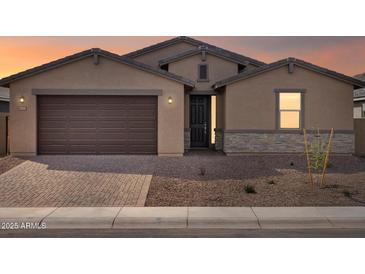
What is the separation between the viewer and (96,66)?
60.4ft

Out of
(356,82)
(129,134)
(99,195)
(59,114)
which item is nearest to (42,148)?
(59,114)

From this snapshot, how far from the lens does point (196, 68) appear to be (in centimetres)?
2184

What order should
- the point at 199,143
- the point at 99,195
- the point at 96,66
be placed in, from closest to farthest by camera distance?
the point at 99,195 < the point at 96,66 < the point at 199,143

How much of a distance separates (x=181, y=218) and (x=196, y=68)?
44.7 feet

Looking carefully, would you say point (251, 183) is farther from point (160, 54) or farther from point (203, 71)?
point (160, 54)

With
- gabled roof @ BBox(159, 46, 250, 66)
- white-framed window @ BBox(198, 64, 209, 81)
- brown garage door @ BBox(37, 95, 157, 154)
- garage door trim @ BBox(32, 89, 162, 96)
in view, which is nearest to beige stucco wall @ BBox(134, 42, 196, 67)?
gabled roof @ BBox(159, 46, 250, 66)

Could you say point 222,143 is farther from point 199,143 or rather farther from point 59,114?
point 59,114

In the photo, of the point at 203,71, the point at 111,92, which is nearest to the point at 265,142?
the point at 203,71

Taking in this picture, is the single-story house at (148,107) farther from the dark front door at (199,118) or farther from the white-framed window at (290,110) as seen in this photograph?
the dark front door at (199,118)

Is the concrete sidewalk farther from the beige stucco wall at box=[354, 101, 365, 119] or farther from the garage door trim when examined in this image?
the beige stucco wall at box=[354, 101, 365, 119]

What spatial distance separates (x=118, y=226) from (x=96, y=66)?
35.9 feet

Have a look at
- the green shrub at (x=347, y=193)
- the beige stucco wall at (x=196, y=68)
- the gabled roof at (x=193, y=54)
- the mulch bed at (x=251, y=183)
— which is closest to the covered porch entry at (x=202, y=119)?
the beige stucco wall at (x=196, y=68)

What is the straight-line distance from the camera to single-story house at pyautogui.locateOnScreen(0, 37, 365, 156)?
723 inches

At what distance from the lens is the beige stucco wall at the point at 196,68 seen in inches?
856
